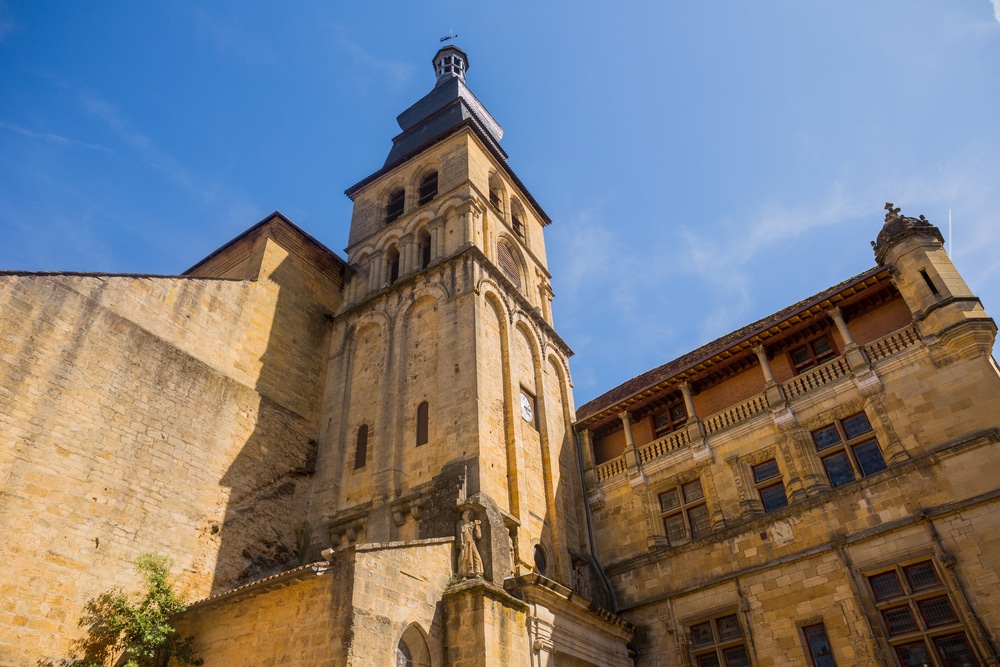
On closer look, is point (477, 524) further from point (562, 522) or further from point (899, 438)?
point (899, 438)

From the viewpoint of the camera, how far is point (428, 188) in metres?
24.0

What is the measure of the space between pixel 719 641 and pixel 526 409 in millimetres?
6995

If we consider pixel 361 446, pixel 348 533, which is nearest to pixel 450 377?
pixel 361 446

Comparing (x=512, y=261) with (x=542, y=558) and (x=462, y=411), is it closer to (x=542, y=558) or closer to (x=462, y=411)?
(x=462, y=411)

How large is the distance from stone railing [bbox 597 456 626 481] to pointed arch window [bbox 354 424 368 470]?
5.99 metres

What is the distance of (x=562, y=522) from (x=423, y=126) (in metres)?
18.0

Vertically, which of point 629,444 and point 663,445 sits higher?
point 629,444

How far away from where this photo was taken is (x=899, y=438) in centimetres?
1305

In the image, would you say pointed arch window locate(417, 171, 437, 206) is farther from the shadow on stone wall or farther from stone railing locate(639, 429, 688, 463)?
stone railing locate(639, 429, 688, 463)

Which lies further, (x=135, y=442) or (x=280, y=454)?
(x=280, y=454)

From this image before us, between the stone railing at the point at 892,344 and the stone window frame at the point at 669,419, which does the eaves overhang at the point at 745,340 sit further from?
the stone railing at the point at 892,344

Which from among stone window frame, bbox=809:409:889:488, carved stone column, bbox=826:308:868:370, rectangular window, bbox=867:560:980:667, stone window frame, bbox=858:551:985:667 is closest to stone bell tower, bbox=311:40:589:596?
stone window frame, bbox=809:409:889:488

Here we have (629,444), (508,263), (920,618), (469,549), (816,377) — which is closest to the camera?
(920,618)

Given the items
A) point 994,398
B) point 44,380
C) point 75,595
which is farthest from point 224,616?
point 994,398
